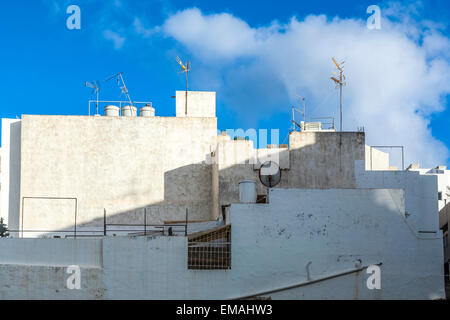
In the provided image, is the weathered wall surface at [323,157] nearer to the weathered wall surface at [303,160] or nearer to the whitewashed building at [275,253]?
the weathered wall surface at [303,160]

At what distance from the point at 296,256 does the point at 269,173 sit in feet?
20.9

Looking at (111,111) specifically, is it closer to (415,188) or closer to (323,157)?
(323,157)

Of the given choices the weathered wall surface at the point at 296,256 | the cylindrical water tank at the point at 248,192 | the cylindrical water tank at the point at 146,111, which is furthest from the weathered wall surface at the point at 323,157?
the cylindrical water tank at the point at 146,111

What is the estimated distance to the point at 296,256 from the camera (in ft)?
64.8

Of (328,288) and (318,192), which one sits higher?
(318,192)

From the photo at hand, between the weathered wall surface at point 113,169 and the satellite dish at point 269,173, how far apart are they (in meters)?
4.38

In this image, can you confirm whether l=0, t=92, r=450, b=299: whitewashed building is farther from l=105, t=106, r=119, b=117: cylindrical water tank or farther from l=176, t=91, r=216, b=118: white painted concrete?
l=105, t=106, r=119, b=117: cylindrical water tank

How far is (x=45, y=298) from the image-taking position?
66.6 feet

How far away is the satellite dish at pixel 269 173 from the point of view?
82.4ft

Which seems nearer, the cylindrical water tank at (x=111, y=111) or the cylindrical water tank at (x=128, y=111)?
the cylindrical water tank at (x=111, y=111)

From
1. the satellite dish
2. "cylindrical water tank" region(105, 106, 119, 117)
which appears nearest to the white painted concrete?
"cylindrical water tank" region(105, 106, 119, 117)

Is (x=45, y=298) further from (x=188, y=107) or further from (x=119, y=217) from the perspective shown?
(x=188, y=107)
